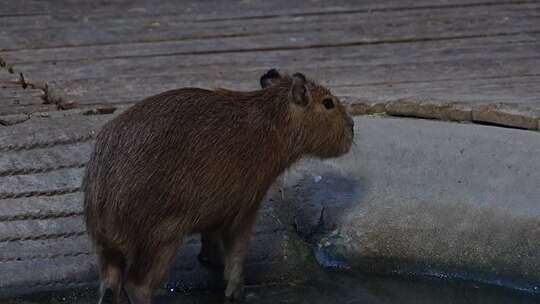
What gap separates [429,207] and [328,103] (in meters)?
0.62

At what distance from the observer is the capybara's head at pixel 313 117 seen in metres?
4.93

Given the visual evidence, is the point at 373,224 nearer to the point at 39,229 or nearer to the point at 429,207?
the point at 429,207

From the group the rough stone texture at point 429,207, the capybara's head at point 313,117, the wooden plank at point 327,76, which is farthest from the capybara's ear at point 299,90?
the wooden plank at point 327,76

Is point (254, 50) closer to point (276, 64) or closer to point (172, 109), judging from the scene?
point (276, 64)

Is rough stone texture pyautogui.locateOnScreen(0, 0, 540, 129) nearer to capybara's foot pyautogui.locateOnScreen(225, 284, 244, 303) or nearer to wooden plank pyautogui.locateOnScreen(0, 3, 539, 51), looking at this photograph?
wooden plank pyautogui.locateOnScreen(0, 3, 539, 51)

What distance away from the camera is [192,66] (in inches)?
262

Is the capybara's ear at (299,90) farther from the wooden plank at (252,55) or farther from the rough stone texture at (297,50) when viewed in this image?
the wooden plank at (252,55)

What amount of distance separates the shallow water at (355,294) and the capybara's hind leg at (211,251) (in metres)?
0.12

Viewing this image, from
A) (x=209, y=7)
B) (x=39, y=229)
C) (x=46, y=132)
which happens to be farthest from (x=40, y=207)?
(x=209, y=7)

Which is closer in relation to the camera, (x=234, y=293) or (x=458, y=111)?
(x=234, y=293)

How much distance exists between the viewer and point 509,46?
22.8 feet

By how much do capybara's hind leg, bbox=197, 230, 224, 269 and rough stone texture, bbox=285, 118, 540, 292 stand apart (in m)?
0.40

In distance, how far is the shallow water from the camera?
4949mm

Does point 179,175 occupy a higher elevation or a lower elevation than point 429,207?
higher
